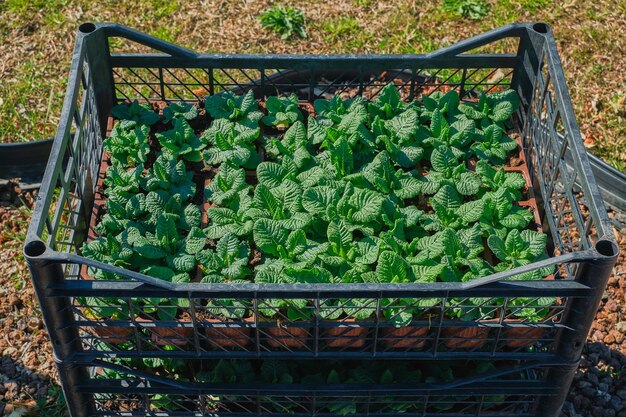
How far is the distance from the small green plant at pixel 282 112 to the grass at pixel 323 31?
178cm

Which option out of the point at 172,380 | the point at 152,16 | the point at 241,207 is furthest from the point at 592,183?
the point at 152,16

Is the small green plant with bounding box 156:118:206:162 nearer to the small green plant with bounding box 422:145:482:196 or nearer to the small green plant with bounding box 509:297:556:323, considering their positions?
the small green plant with bounding box 422:145:482:196

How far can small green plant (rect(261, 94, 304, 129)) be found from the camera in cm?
375

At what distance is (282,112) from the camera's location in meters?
3.80

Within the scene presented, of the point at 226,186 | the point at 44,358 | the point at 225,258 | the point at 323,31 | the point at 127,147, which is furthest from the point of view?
the point at 323,31

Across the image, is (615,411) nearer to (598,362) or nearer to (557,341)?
(598,362)

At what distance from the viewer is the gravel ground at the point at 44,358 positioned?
3967 millimetres

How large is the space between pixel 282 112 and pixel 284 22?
2.00m

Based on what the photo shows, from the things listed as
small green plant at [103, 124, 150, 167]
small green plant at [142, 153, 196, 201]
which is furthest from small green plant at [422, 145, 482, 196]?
small green plant at [103, 124, 150, 167]

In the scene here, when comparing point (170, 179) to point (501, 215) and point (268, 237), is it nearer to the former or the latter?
point (268, 237)

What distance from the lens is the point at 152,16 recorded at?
18.7 feet

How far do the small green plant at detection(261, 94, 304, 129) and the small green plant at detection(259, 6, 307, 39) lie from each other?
1882mm

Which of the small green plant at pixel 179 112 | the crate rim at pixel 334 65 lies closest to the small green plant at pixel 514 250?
the crate rim at pixel 334 65

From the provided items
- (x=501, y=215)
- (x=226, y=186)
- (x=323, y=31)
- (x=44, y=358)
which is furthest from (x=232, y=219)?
(x=323, y=31)
